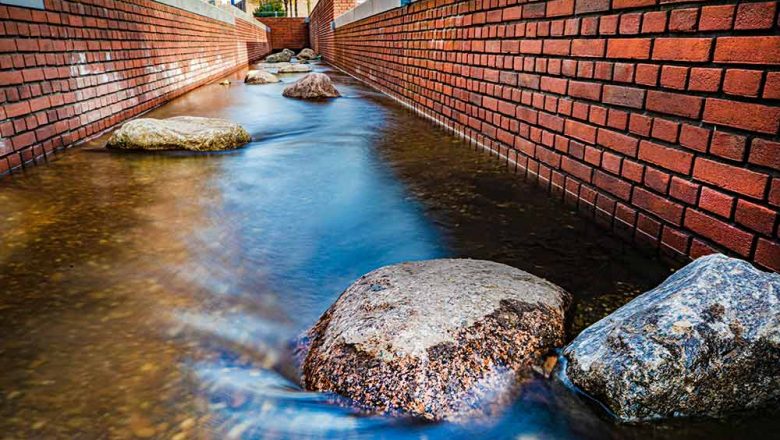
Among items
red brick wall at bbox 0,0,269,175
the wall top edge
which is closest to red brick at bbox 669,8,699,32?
red brick wall at bbox 0,0,269,175

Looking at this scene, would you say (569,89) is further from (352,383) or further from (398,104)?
(398,104)

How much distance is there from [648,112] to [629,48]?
36 cm

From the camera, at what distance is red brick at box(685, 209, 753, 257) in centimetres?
196

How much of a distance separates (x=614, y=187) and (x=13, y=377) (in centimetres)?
271

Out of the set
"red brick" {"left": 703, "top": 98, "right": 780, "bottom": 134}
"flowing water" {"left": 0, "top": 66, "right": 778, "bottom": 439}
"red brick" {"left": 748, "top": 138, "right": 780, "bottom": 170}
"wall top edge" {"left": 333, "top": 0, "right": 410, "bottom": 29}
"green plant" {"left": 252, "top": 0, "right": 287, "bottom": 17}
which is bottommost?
"flowing water" {"left": 0, "top": 66, "right": 778, "bottom": 439}

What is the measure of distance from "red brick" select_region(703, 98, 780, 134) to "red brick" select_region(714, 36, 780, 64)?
156 millimetres

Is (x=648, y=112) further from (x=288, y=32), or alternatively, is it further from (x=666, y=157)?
(x=288, y=32)

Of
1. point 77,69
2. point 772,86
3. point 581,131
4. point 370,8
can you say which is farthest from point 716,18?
point 370,8

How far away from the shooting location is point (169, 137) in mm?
4578

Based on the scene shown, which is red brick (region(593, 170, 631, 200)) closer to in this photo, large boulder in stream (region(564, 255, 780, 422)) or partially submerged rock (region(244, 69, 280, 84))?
large boulder in stream (region(564, 255, 780, 422))

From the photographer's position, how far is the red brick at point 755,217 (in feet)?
6.07

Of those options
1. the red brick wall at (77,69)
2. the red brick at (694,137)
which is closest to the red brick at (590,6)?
the red brick at (694,137)

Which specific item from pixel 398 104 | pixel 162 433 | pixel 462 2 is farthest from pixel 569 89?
pixel 398 104

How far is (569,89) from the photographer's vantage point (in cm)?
314
